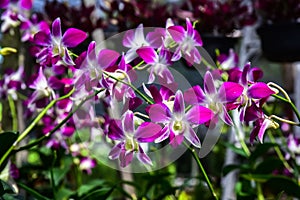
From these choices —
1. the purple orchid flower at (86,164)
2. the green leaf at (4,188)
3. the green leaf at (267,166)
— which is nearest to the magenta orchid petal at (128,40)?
the green leaf at (4,188)

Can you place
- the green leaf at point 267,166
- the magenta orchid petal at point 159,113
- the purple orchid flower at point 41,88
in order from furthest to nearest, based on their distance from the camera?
the green leaf at point 267,166, the purple orchid flower at point 41,88, the magenta orchid petal at point 159,113

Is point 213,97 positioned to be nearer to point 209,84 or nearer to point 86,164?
point 209,84

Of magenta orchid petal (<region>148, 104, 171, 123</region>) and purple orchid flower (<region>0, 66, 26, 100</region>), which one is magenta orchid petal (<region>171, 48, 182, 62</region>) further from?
purple orchid flower (<region>0, 66, 26, 100</region>)

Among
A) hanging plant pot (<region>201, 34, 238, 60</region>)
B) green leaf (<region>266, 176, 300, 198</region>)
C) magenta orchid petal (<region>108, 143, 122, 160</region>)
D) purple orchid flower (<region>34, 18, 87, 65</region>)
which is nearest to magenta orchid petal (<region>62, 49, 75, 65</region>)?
purple orchid flower (<region>34, 18, 87, 65</region>)

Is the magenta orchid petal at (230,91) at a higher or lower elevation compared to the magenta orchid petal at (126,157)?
higher

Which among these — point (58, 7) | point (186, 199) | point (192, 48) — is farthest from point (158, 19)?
point (192, 48)

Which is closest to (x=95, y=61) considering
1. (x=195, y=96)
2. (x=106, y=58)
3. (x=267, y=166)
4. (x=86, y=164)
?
(x=106, y=58)

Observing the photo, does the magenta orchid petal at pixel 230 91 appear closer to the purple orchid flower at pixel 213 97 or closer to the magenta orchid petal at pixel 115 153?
the purple orchid flower at pixel 213 97
